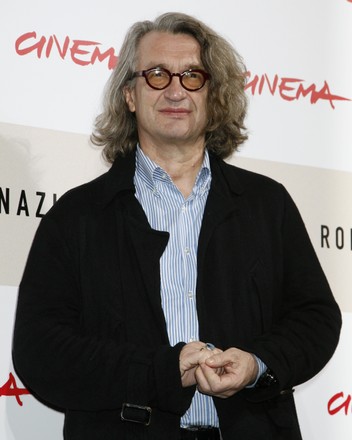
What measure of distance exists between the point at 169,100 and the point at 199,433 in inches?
30.1

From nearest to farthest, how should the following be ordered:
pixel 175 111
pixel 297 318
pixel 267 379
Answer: pixel 267 379, pixel 297 318, pixel 175 111

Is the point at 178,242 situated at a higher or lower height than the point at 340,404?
higher

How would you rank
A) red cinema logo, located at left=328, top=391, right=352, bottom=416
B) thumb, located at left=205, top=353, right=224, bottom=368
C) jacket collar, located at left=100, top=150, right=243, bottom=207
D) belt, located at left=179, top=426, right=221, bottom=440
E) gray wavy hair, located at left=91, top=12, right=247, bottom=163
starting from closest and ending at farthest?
thumb, located at left=205, top=353, right=224, bottom=368
belt, located at left=179, top=426, right=221, bottom=440
jacket collar, located at left=100, top=150, right=243, bottom=207
gray wavy hair, located at left=91, top=12, right=247, bottom=163
red cinema logo, located at left=328, top=391, right=352, bottom=416

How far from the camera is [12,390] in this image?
7.30 ft

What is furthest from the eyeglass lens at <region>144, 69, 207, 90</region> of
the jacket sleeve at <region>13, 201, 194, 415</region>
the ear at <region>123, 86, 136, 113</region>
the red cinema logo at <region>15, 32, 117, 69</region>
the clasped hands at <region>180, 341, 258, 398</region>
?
the clasped hands at <region>180, 341, 258, 398</region>

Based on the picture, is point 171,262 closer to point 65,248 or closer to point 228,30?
point 65,248

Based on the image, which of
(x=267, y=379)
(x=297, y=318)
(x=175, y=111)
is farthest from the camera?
(x=175, y=111)

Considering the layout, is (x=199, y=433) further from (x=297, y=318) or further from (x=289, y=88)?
(x=289, y=88)

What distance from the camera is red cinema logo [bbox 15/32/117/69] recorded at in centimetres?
231

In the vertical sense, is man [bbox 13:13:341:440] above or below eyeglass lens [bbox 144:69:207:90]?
below

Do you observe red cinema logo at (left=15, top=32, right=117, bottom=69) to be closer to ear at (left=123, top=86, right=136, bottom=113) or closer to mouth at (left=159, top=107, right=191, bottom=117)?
ear at (left=123, top=86, right=136, bottom=113)

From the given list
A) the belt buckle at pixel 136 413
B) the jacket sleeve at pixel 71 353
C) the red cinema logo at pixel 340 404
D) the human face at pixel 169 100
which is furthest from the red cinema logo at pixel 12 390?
the red cinema logo at pixel 340 404

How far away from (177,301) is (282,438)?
1.23ft

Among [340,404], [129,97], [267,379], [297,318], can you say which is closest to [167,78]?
[129,97]
